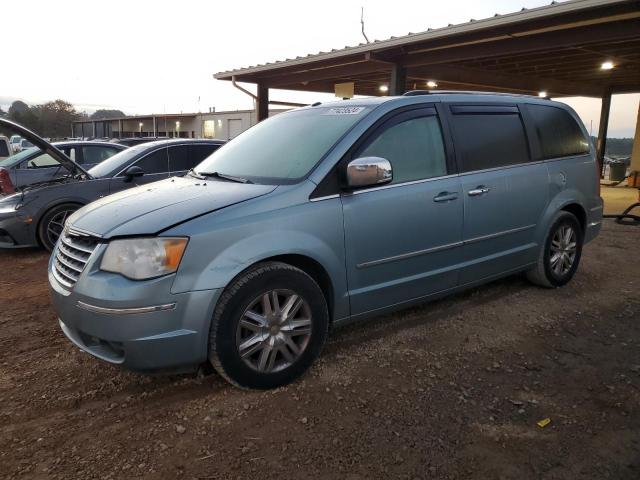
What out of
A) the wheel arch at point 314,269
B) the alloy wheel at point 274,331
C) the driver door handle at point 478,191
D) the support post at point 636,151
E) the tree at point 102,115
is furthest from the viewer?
the tree at point 102,115

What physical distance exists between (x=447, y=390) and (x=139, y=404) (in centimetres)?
181

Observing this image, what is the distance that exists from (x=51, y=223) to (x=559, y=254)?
6160mm

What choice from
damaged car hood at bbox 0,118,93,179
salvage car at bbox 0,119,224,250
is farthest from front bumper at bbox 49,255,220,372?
damaged car hood at bbox 0,118,93,179

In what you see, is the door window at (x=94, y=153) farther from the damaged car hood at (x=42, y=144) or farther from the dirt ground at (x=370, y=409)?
the dirt ground at (x=370, y=409)

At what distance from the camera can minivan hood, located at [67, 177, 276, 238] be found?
2.65m

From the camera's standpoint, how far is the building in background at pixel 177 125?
30.4 meters

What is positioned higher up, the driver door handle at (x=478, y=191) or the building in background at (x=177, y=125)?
the building in background at (x=177, y=125)

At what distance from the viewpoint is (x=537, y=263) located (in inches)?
180

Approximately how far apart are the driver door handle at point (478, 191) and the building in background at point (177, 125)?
1745 centimetres

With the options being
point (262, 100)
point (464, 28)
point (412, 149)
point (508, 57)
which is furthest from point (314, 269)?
point (262, 100)

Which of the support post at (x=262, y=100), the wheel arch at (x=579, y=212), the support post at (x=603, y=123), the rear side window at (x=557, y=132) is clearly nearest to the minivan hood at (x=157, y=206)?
the rear side window at (x=557, y=132)

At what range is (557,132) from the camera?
4.66 meters

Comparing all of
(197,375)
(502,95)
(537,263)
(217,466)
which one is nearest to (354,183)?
(197,375)

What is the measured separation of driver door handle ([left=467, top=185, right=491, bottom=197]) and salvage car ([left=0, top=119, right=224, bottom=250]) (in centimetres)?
397
